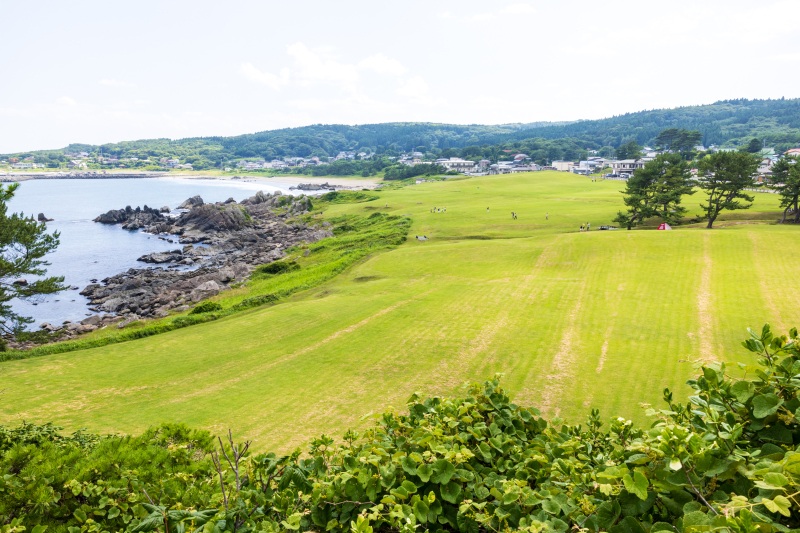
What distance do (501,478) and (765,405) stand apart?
206 cm

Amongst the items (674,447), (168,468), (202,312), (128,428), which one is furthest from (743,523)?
(202,312)

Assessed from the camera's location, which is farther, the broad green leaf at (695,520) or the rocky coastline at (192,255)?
the rocky coastline at (192,255)

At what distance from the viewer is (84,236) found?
3228 inches

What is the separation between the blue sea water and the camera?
45969 millimetres

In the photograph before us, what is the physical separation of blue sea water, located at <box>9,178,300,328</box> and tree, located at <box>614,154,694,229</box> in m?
56.7

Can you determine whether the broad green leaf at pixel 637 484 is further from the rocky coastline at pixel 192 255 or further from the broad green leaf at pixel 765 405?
the rocky coastline at pixel 192 255

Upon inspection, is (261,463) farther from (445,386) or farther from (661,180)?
(661,180)

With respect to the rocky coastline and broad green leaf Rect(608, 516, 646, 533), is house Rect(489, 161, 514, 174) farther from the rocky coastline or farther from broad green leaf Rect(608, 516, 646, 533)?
broad green leaf Rect(608, 516, 646, 533)

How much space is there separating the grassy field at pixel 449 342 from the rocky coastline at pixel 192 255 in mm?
10240

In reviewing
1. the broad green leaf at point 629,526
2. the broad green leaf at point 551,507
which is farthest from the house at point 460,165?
the broad green leaf at point 629,526

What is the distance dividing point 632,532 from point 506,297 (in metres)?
26.7

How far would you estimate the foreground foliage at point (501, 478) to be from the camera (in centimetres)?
288

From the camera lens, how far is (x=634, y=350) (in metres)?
21.0

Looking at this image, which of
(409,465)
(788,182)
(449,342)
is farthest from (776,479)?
(788,182)
